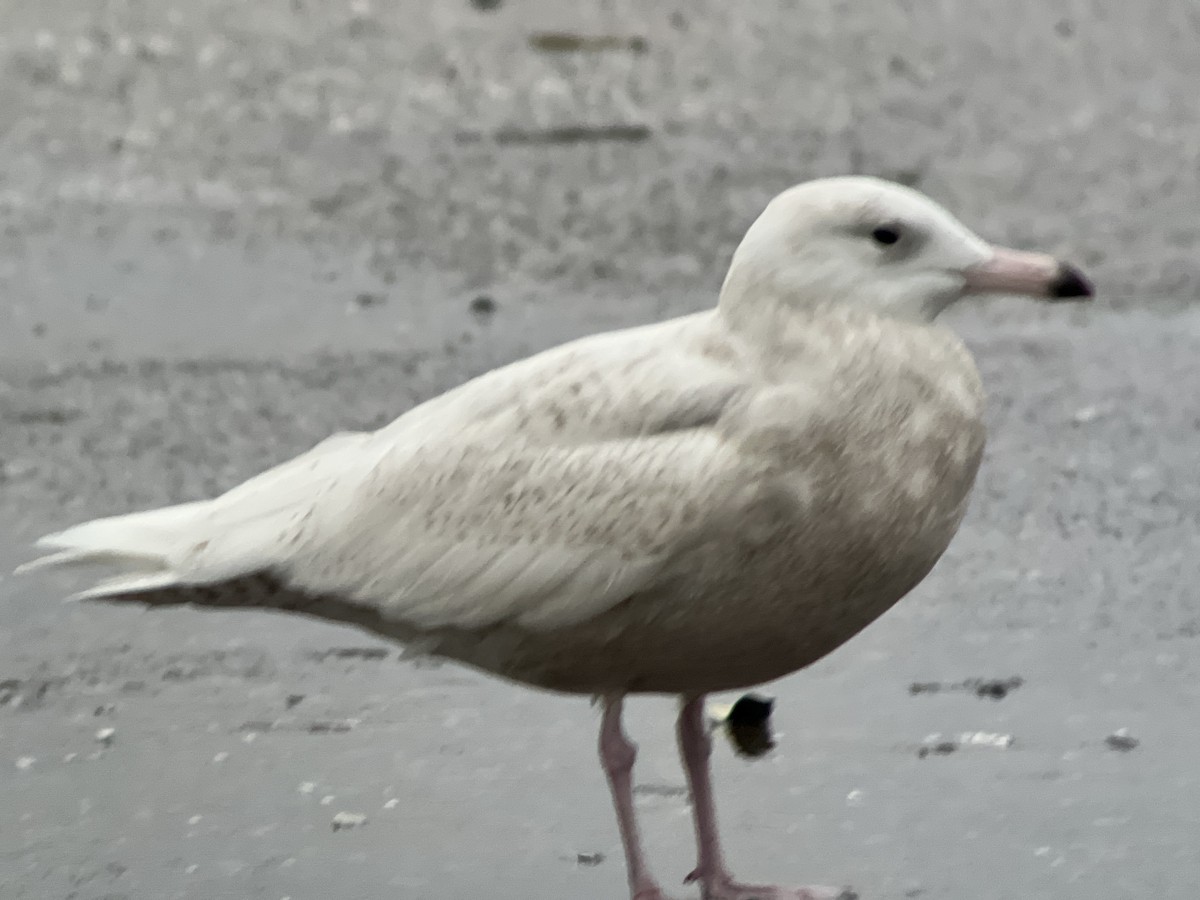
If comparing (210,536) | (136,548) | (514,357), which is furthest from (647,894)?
(514,357)

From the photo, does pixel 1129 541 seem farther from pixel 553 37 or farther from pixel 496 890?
pixel 553 37

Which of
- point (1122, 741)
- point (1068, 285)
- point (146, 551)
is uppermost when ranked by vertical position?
point (1068, 285)

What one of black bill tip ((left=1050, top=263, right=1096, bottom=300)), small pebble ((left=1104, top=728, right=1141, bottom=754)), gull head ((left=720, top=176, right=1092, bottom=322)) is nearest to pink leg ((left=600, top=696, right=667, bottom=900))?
gull head ((left=720, top=176, right=1092, bottom=322))

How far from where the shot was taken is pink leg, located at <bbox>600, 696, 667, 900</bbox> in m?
3.59

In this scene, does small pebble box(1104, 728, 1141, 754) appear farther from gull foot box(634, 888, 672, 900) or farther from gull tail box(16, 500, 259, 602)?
gull tail box(16, 500, 259, 602)

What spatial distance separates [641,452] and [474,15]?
7.98 meters

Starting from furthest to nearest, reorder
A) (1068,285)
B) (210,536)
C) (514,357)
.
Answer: (514,357) → (210,536) → (1068,285)

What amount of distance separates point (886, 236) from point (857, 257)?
0.19 ft

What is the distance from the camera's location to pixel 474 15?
11.0 m

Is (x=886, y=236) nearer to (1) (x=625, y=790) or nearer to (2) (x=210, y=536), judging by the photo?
(1) (x=625, y=790)

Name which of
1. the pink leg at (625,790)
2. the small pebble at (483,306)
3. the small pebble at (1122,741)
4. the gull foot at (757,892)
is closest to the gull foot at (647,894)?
the pink leg at (625,790)

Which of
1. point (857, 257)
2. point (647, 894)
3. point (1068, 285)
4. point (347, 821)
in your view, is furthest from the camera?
point (347, 821)

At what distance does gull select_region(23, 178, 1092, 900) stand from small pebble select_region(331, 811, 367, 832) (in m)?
0.63

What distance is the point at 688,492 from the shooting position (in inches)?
128
